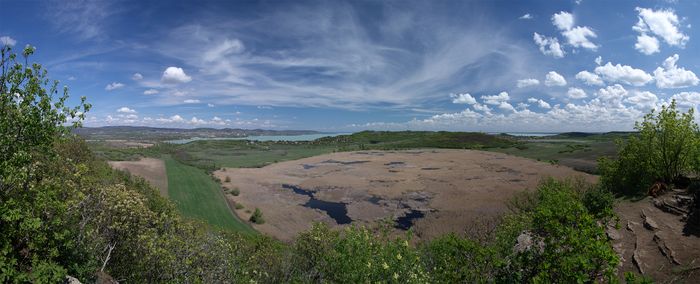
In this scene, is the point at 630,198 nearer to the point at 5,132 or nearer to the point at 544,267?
the point at 544,267

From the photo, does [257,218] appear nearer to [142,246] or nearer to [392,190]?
[392,190]

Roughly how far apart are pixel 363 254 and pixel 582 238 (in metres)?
6.76

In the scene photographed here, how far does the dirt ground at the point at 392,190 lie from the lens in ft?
212

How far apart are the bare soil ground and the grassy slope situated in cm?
5236

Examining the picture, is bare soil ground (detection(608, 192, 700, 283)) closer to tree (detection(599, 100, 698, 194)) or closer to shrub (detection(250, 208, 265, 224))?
tree (detection(599, 100, 698, 194))

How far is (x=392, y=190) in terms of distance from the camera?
89.6 metres

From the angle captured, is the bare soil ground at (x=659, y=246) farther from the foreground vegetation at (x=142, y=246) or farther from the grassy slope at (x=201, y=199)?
the grassy slope at (x=201, y=199)

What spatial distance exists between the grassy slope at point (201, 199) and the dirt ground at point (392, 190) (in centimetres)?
385

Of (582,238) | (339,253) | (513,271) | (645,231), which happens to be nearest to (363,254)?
(339,253)

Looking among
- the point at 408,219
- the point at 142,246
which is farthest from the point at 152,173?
the point at 142,246

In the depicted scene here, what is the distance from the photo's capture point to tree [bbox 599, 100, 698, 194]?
1194 inches

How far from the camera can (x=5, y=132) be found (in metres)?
12.6

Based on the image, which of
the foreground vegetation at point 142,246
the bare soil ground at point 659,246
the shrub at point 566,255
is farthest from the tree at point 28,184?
the bare soil ground at point 659,246

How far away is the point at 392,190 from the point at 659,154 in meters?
61.6
